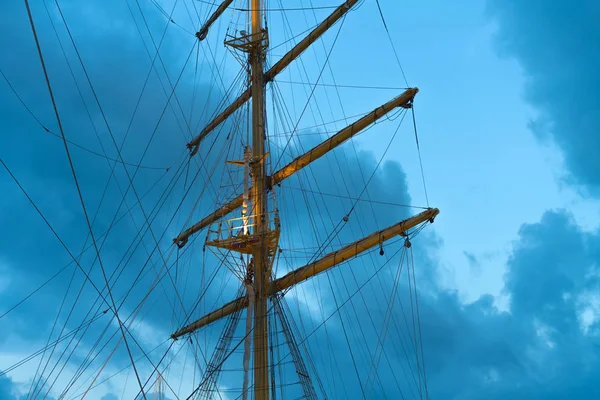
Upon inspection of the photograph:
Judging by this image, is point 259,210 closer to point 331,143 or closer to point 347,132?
point 331,143

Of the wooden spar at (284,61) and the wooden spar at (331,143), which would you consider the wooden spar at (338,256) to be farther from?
the wooden spar at (284,61)

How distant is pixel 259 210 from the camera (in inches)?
717

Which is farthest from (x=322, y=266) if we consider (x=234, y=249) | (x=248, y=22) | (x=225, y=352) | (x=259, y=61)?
(x=248, y=22)

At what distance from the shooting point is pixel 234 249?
17.4 m

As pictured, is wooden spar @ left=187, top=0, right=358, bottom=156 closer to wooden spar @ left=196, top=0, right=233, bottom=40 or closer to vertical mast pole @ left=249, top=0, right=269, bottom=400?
vertical mast pole @ left=249, top=0, right=269, bottom=400

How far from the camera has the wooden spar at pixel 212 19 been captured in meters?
23.8

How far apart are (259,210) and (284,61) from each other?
231 inches

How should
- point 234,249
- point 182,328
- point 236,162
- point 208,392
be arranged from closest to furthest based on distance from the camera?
1. point 208,392
2. point 234,249
3. point 236,162
4. point 182,328

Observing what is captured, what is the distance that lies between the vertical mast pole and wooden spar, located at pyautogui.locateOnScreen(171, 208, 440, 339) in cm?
60

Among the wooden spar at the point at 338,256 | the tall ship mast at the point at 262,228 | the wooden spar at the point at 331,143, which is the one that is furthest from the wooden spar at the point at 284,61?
the wooden spar at the point at 338,256

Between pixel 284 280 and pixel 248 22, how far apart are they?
10.2 m

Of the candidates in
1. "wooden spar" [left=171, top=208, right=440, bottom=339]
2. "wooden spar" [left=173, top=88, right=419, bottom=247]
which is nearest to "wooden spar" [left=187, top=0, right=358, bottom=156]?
"wooden spar" [left=173, top=88, right=419, bottom=247]

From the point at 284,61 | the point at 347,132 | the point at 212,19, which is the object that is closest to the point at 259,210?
the point at 347,132

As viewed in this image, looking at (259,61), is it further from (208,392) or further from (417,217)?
(208,392)
